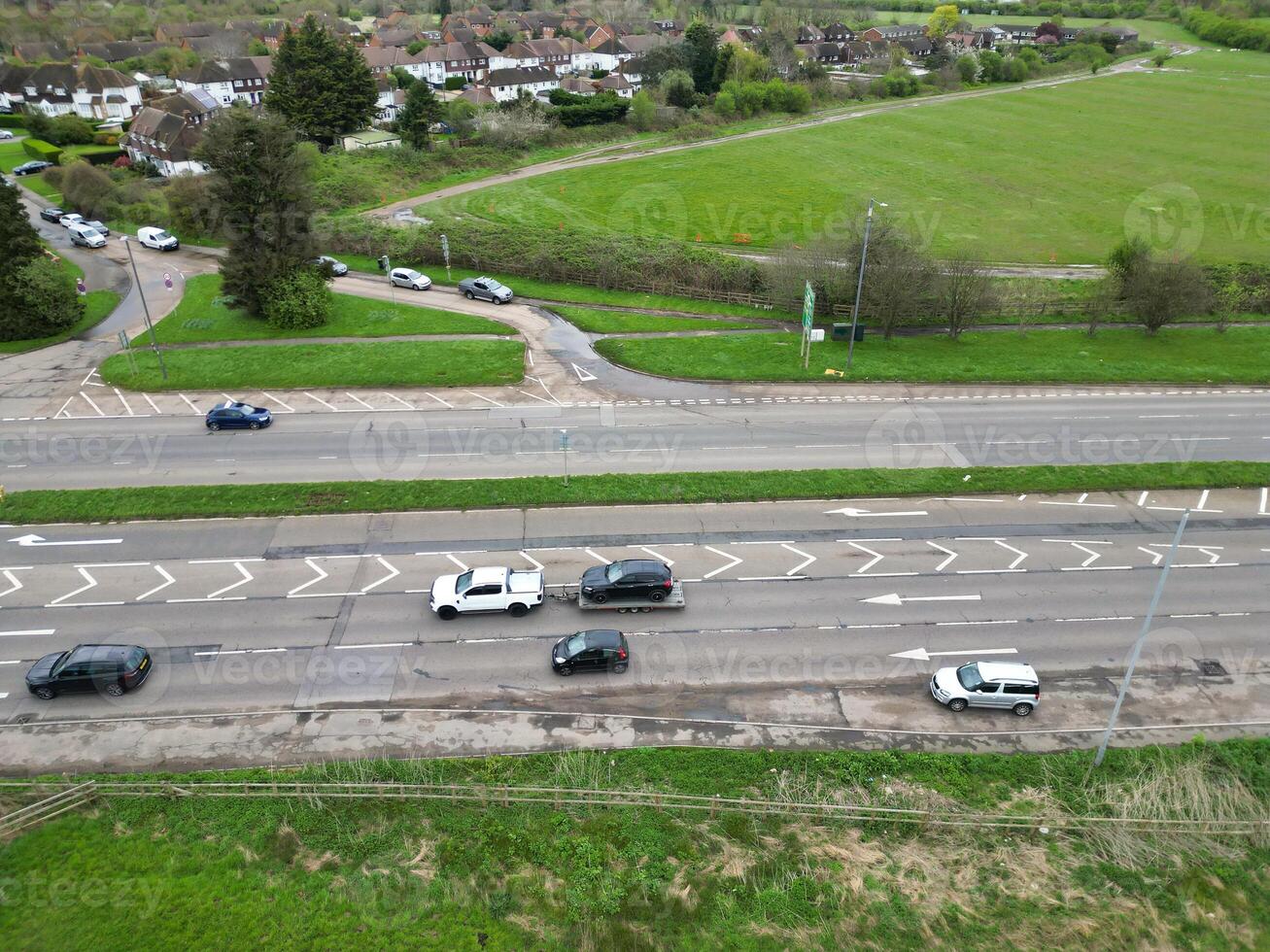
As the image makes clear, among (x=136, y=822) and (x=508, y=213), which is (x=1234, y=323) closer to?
(x=508, y=213)

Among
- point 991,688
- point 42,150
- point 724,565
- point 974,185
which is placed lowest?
point 724,565

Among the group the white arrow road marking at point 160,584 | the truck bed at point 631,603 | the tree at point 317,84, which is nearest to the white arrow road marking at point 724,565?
the truck bed at point 631,603

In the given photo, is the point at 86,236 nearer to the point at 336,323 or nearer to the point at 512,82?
the point at 336,323

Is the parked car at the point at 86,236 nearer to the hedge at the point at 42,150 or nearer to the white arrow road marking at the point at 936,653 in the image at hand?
the hedge at the point at 42,150

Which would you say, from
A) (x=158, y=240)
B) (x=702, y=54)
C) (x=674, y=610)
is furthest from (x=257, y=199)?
(x=702, y=54)

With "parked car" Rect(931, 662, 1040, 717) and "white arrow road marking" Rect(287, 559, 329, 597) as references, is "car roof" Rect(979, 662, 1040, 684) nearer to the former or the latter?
"parked car" Rect(931, 662, 1040, 717)

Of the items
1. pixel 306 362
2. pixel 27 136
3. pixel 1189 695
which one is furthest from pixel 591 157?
pixel 1189 695
